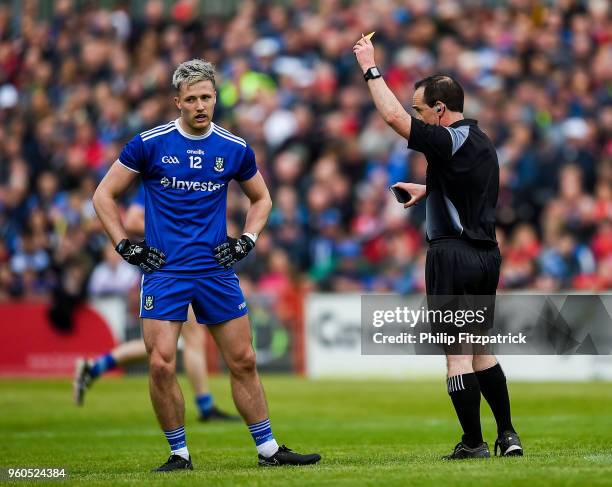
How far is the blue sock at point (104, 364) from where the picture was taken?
15.2 m

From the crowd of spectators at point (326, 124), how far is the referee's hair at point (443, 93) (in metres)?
11.3

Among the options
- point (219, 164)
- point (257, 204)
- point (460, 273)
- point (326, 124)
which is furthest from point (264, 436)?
point (326, 124)

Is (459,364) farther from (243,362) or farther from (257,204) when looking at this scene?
(257,204)

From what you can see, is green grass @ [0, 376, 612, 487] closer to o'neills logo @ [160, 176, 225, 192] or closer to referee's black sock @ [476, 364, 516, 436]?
referee's black sock @ [476, 364, 516, 436]

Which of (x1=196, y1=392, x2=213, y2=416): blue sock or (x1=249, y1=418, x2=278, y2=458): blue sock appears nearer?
(x1=249, y1=418, x2=278, y2=458): blue sock

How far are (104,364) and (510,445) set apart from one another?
7.08 meters

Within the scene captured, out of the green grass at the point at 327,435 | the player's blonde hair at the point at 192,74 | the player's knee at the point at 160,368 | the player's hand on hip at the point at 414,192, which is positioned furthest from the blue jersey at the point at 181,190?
the green grass at the point at 327,435

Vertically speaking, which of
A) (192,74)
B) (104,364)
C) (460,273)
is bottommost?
(104,364)

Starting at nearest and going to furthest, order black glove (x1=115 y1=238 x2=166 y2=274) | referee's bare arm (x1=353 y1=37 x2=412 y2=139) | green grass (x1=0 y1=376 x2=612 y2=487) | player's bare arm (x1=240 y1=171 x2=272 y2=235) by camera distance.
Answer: green grass (x1=0 y1=376 x2=612 y2=487)
referee's bare arm (x1=353 y1=37 x2=412 y2=139)
black glove (x1=115 y1=238 x2=166 y2=274)
player's bare arm (x1=240 y1=171 x2=272 y2=235)

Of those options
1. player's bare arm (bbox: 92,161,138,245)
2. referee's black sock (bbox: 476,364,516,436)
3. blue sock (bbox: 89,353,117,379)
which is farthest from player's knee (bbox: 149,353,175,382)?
blue sock (bbox: 89,353,117,379)

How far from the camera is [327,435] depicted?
1278 centimetres

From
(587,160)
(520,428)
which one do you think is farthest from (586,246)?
(520,428)

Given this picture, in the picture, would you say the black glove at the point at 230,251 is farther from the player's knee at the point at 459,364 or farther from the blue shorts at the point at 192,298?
the player's knee at the point at 459,364

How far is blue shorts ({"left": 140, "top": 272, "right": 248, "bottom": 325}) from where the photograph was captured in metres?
9.09
